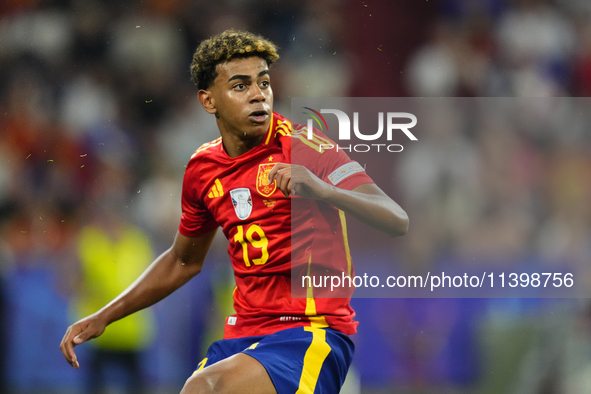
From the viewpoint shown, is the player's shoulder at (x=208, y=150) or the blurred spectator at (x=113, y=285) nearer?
the player's shoulder at (x=208, y=150)

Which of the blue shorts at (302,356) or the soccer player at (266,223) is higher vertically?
the soccer player at (266,223)

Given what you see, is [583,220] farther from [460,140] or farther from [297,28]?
[297,28]

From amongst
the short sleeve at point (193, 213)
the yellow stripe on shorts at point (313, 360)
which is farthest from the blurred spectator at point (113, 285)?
the yellow stripe on shorts at point (313, 360)

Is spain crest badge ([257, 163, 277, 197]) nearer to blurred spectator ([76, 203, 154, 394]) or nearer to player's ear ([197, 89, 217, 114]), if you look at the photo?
player's ear ([197, 89, 217, 114])

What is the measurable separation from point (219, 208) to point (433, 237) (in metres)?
2.24

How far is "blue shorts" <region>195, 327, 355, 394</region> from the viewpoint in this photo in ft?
7.89

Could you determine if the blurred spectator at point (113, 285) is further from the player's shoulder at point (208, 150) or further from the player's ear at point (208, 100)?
the player's ear at point (208, 100)

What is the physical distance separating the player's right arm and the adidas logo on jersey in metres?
0.34

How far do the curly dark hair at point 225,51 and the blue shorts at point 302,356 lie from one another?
1.22m

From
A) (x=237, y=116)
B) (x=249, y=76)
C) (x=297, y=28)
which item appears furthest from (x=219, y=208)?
(x=297, y=28)

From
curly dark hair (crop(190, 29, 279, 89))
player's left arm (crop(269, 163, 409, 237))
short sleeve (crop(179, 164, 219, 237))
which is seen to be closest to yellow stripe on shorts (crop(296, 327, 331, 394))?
player's left arm (crop(269, 163, 409, 237))

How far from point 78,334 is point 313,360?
46.4 inches

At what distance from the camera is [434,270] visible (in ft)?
14.8

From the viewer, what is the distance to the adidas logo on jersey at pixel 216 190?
2879 millimetres
